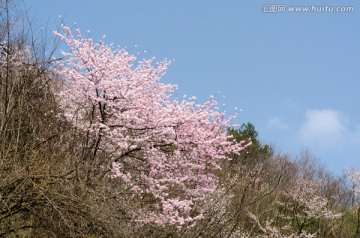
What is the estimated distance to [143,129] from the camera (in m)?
12.3

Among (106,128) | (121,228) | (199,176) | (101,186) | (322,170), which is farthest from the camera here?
(322,170)

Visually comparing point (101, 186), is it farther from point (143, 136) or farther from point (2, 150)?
point (143, 136)

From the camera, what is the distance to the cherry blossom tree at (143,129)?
39.3 feet

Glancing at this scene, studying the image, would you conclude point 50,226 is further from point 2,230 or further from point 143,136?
point 143,136

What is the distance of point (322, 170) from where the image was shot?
48.3 metres

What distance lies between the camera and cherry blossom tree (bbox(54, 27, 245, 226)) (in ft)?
39.3

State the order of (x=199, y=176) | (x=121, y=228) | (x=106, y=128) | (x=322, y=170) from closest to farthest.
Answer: (x=121, y=228) → (x=106, y=128) → (x=199, y=176) → (x=322, y=170)

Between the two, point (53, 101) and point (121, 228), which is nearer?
point (121, 228)

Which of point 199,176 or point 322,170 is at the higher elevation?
point 322,170

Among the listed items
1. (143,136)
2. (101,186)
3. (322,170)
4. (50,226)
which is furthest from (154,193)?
(322,170)

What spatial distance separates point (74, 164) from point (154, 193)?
319 centimetres

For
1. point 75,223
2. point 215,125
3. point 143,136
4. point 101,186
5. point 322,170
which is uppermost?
point 322,170

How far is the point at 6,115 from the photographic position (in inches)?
360

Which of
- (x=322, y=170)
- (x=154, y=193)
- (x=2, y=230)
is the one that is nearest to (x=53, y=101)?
(x=154, y=193)
